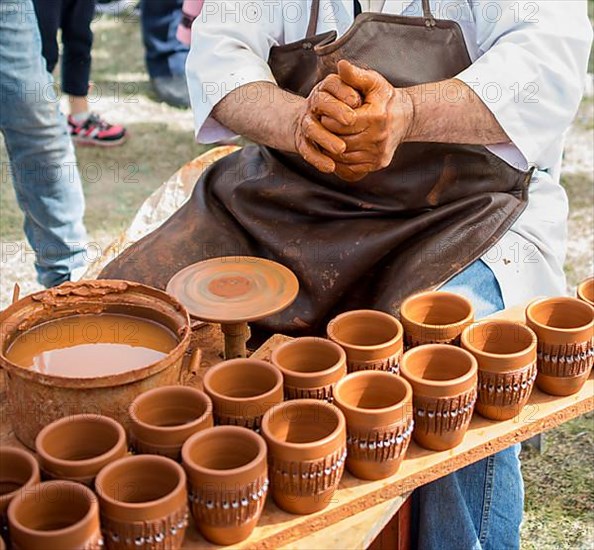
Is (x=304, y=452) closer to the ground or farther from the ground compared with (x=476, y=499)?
farther from the ground

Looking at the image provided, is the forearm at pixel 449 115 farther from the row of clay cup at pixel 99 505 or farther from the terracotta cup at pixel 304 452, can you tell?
the row of clay cup at pixel 99 505

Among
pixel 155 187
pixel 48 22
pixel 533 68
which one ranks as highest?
pixel 533 68

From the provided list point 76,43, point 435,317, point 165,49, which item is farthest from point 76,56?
point 435,317

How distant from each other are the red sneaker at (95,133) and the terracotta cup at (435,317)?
327 cm

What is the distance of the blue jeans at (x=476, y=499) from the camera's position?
1909mm

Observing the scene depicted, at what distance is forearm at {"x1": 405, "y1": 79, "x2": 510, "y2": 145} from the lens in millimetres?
1885

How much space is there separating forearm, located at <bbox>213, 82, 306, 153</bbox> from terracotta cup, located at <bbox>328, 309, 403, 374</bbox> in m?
0.42

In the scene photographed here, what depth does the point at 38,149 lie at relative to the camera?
3.01 metres

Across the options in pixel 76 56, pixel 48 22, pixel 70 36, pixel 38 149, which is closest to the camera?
pixel 38 149

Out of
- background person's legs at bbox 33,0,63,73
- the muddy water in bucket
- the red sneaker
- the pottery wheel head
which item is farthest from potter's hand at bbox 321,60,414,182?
the red sneaker

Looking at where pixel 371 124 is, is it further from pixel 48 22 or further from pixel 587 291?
pixel 48 22

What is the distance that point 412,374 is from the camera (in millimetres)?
1649

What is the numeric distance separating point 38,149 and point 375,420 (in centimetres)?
186

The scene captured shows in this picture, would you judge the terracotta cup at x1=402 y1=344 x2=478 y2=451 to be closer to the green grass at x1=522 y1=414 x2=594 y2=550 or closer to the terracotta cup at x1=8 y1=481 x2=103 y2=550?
the terracotta cup at x1=8 y1=481 x2=103 y2=550
